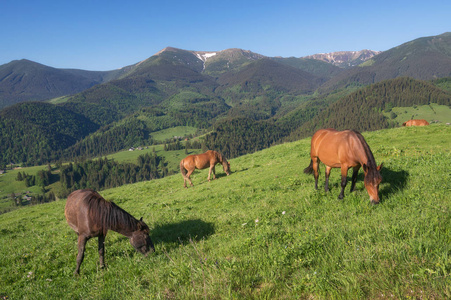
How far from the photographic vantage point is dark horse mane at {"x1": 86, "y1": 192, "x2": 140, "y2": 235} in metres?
8.33

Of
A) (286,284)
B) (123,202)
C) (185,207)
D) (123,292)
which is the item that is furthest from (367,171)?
(123,202)

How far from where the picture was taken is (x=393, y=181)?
1032 cm

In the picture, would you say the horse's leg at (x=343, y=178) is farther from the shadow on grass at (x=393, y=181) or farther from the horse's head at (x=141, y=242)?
the horse's head at (x=141, y=242)

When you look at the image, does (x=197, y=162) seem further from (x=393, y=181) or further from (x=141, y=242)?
(x=393, y=181)

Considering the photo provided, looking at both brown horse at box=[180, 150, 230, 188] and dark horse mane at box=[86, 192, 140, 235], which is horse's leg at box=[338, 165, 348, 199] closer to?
dark horse mane at box=[86, 192, 140, 235]

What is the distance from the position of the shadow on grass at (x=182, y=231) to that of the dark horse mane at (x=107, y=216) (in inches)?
64.0

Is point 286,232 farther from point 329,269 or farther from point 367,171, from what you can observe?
point 367,171

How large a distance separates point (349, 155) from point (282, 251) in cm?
597

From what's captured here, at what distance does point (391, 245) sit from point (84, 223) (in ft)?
28.7

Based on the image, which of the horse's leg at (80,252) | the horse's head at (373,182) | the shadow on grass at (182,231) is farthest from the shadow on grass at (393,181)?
the horse's leg at (80,252)

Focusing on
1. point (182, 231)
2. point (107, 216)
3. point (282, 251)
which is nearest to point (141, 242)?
point (107, 216)

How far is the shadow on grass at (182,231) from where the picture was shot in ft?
31.7

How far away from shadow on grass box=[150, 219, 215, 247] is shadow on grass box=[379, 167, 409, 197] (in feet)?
23.0

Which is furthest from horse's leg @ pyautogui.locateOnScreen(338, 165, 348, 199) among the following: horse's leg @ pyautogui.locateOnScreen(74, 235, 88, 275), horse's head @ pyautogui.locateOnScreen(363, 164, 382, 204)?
horse's leg @ pyautogui.locateOnScreen(74, 235, 88, 275)
